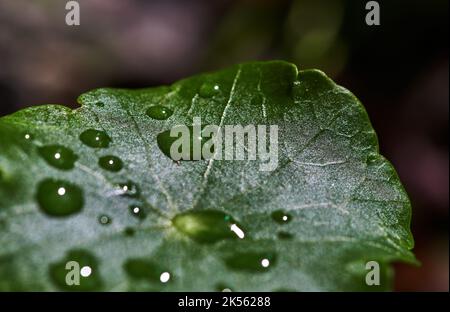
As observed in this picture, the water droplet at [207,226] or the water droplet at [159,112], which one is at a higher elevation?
the water droplet at [159,112]

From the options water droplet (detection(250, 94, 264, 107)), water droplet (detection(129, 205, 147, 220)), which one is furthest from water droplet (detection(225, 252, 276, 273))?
water droplet (detection(250, 94, 264, 107))

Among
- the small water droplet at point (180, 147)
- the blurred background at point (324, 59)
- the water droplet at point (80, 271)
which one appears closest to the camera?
the water droplet at point (80, 271)

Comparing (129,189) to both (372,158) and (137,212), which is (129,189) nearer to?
(137,212)

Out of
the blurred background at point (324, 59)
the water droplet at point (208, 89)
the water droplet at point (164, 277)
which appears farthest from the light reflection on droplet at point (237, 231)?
the blurred background at point (324, 59)

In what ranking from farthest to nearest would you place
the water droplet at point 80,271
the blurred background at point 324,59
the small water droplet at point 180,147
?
the blurred background at point 324,59
the small water droplet at point 180,147
the water droplet at point 80,271

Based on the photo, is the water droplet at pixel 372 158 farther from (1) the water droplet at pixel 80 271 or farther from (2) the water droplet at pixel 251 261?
(1) the water droplet at pixel 80 271

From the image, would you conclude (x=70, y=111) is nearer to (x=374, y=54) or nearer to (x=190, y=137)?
(x=190, y=137)
